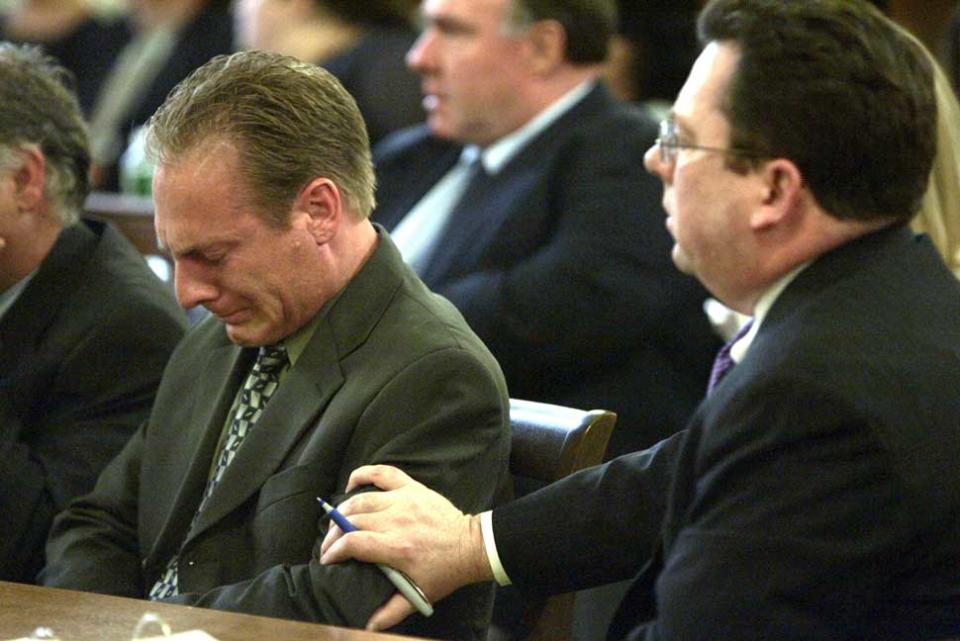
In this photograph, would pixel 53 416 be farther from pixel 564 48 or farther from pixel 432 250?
pixel 564 48

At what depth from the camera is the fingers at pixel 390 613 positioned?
6.50 feet

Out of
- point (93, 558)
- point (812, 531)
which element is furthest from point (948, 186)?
point (93, 558)

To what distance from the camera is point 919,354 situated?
5.65 feet

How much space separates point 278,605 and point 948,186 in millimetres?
1501

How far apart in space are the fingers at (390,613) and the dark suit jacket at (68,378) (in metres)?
0.87

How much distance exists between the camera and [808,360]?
1676 mm

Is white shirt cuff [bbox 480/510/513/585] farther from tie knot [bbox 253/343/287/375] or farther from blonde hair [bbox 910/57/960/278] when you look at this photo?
blonde hair [bbox 910/57/960/278]

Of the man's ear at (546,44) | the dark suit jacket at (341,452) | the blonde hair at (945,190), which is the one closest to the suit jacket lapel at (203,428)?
the dark suit jacket at (341,452)

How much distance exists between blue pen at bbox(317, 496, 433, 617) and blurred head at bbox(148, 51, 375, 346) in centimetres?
40

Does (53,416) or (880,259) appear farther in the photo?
(53,416)

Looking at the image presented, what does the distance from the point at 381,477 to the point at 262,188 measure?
47cm

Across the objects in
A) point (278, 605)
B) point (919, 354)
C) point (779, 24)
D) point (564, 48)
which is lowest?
point (564, 48)

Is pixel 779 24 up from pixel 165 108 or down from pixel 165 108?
up

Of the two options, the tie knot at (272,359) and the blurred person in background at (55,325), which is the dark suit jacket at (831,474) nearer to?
the tie knot at (272,359)
